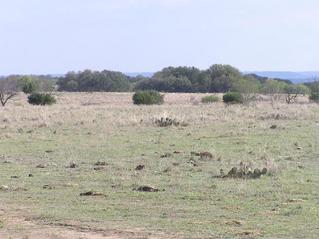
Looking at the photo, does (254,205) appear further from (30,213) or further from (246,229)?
(30,213)

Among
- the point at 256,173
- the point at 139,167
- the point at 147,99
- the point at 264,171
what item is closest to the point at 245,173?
the point at 256,173

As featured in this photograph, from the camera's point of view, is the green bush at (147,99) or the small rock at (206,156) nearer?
the small rock at (206,156)

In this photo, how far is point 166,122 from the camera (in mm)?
31391

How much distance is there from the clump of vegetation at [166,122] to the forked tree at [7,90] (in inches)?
1132

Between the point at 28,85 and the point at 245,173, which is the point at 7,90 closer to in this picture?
the point at 28,85

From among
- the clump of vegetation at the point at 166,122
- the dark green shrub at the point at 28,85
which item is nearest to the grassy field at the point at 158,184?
the clump of vegetation at the point at 166,122

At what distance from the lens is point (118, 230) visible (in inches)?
370

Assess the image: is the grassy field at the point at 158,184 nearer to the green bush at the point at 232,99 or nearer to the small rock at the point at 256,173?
the small rock at the point at 256,173

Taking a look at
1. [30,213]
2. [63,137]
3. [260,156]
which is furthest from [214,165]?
[63,137]

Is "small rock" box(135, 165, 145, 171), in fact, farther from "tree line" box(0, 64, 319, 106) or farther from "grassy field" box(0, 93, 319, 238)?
"tree line" box(0, 64, 319, 106)

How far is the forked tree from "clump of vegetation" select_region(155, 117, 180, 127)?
28.8 meters

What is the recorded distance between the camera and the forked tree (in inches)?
2339

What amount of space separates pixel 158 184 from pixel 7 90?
50572 millimetres

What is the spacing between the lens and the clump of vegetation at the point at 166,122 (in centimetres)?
3122
